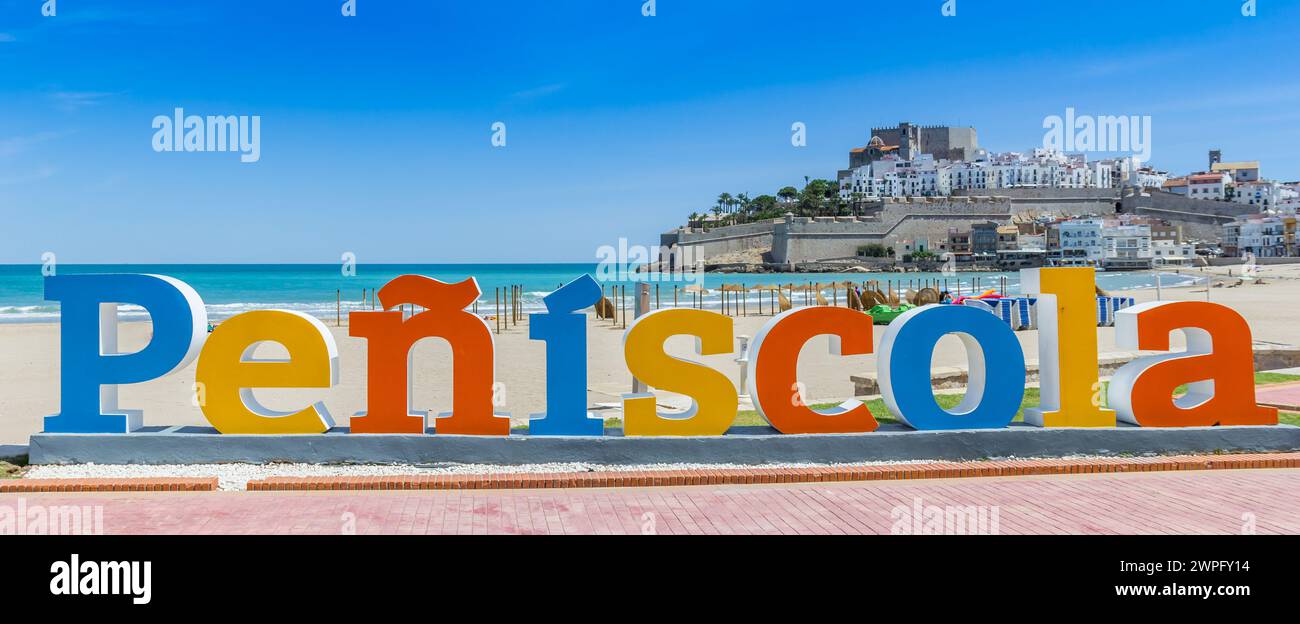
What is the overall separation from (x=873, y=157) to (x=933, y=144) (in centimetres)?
1074

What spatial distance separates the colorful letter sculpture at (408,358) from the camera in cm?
934

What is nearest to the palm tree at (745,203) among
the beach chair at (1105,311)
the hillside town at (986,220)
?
the hillside town at (986,220)

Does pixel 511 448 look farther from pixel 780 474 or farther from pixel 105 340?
pixel 105 340

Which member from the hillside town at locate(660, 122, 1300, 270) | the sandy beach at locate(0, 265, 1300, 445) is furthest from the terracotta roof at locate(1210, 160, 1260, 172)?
the sandy beach at locate(0, 265, 1300, 445)

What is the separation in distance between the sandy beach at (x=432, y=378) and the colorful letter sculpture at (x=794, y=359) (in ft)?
14.4

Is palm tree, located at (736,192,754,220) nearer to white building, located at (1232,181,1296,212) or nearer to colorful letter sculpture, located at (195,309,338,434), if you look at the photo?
white building, located at (1232,181,1296,212)

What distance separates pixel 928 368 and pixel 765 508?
2866mm

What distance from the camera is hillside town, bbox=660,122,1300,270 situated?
12431 centimetres

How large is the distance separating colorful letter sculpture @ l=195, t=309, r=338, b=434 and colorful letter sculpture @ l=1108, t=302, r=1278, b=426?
26.1ft

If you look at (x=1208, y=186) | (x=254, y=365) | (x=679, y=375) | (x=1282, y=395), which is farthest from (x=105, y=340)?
(x=1208, y=186)

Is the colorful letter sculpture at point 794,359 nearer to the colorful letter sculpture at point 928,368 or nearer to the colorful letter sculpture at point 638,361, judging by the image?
the colorful letter sculpture at point 638,361

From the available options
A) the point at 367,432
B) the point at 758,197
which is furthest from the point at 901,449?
the point at 758,197

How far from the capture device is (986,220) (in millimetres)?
137625
